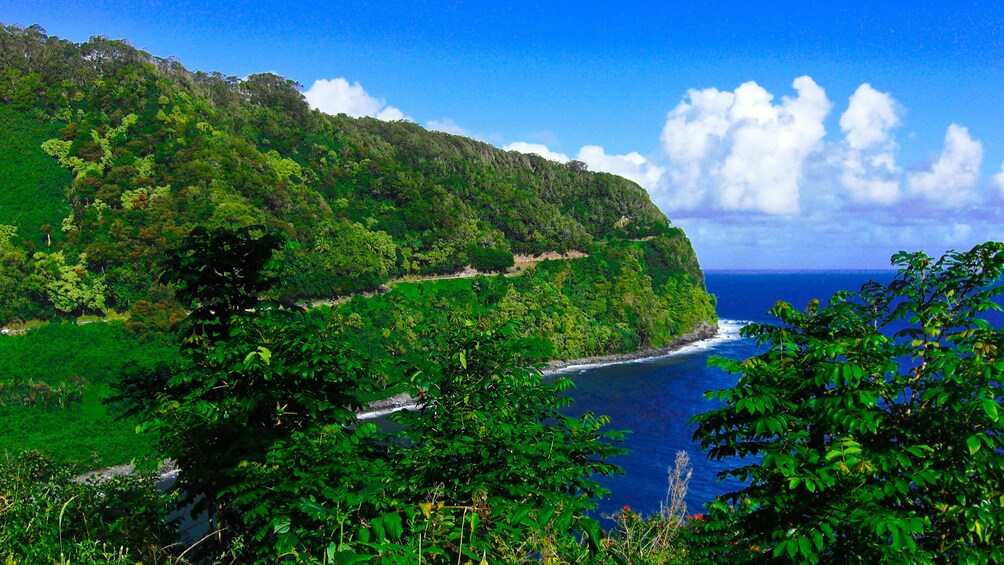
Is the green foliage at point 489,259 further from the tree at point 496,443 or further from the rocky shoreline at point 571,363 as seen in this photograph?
the tree at point 496,443

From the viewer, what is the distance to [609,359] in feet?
257

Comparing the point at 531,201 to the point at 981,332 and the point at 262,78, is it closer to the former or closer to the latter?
the point at 262,78

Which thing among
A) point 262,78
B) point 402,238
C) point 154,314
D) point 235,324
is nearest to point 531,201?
point 402,238

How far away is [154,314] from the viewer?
53.2m

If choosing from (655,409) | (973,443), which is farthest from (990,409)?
(655,409)

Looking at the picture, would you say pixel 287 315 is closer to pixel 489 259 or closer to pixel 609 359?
pixel 609 359

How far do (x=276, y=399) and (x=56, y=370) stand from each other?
48.9 meters

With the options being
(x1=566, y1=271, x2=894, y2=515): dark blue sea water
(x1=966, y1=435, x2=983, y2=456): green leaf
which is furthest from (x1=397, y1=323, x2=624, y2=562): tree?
(x1=566, y1=271, x2=894, y2=515): dark blue sea water

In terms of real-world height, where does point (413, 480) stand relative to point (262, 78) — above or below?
below

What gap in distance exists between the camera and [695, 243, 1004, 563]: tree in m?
4.51

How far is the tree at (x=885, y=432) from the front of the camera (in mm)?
4508

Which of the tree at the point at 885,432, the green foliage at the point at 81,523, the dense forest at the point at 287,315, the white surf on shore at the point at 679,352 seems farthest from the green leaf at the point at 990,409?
the white surf on shore at the point at 679,352

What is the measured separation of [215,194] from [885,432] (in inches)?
2750

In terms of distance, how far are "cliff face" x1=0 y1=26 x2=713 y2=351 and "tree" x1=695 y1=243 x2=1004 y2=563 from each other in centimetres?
3559
